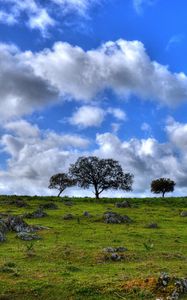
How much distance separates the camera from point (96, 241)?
35.8 metres

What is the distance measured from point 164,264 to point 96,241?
960cm

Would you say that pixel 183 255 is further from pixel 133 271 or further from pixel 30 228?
pixel 30 228

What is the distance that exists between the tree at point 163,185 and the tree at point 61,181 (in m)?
17.5

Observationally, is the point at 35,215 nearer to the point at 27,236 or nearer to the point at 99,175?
the point at 27,236

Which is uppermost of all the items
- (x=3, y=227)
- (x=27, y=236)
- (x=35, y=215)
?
(x=35, y=215)

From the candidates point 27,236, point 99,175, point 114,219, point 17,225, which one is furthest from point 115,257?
point 99,175

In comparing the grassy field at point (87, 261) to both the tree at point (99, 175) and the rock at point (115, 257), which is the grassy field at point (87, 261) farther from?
the tree at point (99, 175)

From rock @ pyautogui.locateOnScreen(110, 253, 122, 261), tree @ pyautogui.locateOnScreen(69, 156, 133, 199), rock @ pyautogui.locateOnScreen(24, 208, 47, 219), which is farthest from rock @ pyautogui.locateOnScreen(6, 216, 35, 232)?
tree @ pyautogui.locateOnScreen(69, 156, 133, 199)

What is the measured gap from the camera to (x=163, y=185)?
10525 cm

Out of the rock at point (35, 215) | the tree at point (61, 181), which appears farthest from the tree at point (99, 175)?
the rock at point (35, 215)

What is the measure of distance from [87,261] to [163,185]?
79202 millimetres

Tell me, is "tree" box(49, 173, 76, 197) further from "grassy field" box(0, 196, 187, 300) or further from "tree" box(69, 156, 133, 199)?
"grassy field" box(0, 196, 187, 300)

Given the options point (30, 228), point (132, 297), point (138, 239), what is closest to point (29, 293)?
point (132, 297)

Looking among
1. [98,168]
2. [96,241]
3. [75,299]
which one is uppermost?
[98,168]
